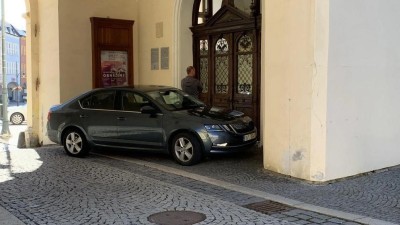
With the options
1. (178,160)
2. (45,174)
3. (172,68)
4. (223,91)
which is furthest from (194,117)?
(172,68)

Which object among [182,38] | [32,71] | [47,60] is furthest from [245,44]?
[32,71]

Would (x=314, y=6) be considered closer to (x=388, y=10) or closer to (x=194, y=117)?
(x=388, y=10)

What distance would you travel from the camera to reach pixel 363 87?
8.03m

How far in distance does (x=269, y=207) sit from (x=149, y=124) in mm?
3724

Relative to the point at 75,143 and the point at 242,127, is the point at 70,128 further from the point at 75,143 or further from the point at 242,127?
the point at 242,127

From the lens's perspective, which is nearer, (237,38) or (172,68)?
(237,38)

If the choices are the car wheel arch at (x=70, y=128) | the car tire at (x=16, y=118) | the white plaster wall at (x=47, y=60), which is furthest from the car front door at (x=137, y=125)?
the car tire at (x=16, y=118)

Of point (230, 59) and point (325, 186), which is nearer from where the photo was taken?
point (325, 186)

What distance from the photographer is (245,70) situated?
464 inches

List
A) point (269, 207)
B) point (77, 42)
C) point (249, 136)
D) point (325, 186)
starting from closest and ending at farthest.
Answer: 1. point (269, 207)
2. point (325, 186)
3. point (249, 136)
4. point (77, 42)

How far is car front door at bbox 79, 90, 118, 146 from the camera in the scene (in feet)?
32.6

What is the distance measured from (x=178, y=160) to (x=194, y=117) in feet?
2.86

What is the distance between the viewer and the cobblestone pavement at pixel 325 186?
632 cm

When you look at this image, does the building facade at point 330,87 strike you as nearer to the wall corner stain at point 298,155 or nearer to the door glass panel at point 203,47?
the wall corner stain at point 298,155
